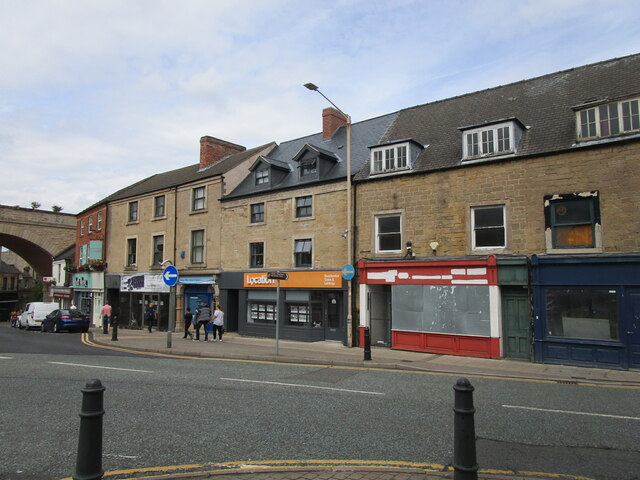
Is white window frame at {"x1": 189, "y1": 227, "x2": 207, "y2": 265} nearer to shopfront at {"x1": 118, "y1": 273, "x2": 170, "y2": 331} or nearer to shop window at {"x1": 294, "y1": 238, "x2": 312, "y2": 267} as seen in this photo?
shopfront at {"x1": 118, "y1": 273, "x2": 170, "y2": 331}

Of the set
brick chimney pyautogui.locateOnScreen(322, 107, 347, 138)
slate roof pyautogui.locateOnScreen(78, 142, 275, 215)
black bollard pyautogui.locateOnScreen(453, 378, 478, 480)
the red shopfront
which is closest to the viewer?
black bollard pyautogui.locateOnScreen(453, 378, 478, 480)

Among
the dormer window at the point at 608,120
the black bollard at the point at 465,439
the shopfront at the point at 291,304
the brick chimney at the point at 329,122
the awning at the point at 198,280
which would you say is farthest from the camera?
the brick chimney at the point at 329,122

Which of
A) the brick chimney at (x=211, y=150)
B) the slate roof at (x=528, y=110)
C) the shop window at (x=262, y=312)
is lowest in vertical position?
the shop window at (x=262, y=312)

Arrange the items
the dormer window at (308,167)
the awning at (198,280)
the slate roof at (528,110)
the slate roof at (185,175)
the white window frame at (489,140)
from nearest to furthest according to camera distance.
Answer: the slate roof at (528,110) < the white window frame at (489,140) < the dormer window at (308,167) < the awning at (198,280) < the slate roof at (185,175)

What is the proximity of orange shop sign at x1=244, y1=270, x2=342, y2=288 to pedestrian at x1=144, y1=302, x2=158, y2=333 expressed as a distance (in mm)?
7875

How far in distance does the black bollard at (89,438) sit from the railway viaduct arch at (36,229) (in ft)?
158

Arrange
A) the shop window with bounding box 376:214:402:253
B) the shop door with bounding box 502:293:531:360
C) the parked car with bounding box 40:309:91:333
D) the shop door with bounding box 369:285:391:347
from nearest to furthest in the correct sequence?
the shop door with bounding box 502:293:531:360 → the shop window with bounding box 376:214:402:253 → the shop door with bounding box 369:285:391:347 → the parked car with bounding box 40:309:91:333

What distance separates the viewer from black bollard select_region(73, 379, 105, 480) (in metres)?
3.69

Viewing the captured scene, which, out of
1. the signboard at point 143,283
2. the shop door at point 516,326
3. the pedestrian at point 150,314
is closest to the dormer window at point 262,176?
the signboard at point 143,283

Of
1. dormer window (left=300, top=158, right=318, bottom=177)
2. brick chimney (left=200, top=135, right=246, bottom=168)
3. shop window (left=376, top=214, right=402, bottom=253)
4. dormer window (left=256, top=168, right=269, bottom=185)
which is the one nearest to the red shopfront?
shop window (left=376, top=214, right=402, bottom=253)

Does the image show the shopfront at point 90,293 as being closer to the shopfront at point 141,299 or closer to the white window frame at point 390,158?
the shopfront at point 141,299

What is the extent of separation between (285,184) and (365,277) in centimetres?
685

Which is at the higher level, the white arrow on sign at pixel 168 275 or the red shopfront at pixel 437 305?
the white arrow on sign at pixel 168 275

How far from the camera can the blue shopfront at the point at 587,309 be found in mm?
12961
